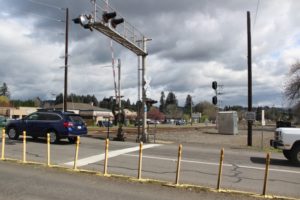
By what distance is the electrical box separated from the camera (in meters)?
44.1

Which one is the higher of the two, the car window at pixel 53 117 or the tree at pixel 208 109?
the tree at pixel 208 109

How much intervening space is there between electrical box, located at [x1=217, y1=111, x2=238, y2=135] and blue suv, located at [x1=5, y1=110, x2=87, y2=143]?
75.2ft

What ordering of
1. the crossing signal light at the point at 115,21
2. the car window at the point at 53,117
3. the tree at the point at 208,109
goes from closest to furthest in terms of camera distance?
the crossing signal light at the point at 115,21, the car window at the point at 53,117, the tree at the point at 208,109

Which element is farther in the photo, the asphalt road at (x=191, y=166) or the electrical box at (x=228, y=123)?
the electrical box at (x=228, y=123)

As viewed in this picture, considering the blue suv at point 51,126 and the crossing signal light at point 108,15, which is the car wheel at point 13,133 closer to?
the blue suv at point 51,126

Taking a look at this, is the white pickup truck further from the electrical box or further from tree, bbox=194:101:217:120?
tree, bbox=194:101:217:120

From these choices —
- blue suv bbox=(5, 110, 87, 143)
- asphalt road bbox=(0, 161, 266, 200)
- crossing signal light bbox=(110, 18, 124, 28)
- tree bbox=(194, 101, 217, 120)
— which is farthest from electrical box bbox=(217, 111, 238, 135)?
tree bbox=(194, 101, 217, 120)

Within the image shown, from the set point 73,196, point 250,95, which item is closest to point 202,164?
A: point 73,196

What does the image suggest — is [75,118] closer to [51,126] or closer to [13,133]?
[51,126]

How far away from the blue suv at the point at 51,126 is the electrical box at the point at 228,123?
22908mm

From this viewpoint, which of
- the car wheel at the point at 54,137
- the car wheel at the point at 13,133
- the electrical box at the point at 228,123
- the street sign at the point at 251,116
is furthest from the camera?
the electrical box at the point at 228,123

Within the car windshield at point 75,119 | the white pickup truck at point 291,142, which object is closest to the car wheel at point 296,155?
the white pickup truck at point 291,142

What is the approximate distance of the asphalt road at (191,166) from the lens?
11977mm

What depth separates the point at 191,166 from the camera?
15172 mm
